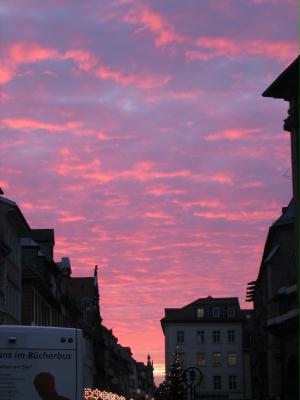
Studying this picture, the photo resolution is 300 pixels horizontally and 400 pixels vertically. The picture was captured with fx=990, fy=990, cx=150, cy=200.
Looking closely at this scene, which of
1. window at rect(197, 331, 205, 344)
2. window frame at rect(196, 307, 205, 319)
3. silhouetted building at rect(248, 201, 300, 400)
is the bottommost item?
silhouetted building at rect(248, 201, 300, 400)

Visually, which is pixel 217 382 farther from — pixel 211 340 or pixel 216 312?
pixel 216 312

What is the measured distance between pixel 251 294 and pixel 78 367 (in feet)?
320

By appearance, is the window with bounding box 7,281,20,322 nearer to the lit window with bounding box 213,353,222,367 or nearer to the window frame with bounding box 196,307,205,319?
the window frame with bounding box 196,307,205,319

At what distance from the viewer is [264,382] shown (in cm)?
8356

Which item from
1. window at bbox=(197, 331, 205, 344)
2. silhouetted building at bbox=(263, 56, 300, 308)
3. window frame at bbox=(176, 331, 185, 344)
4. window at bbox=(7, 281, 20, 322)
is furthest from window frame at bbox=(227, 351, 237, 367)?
silhouetted building at bbox=(263, 56, 300, 308)

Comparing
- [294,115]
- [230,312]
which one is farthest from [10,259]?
[230,312]

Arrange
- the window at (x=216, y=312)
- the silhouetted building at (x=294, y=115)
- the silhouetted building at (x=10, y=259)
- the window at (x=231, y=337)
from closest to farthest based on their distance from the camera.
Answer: the silhouetted building at (x=294, y=115), the silhouetted building at (x=10, y=259), the window at (x=231, y=337), the window at (x=216, y=312)

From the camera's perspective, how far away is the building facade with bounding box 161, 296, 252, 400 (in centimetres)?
15200

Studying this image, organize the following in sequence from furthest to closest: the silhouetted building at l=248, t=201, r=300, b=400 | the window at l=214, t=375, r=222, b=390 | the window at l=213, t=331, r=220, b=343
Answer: the window at l=213, t=331, r=220, b=343
the window at l=214, t=375, r=222, b=390
the silhouetted building at l=248, t=201, r=300, b=400

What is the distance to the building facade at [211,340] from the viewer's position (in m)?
152

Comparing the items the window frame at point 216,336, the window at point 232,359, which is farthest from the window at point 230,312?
the window at point 232,359

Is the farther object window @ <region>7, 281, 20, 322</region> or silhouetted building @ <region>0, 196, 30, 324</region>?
window @ <region>7, 281, 20, 322</region>

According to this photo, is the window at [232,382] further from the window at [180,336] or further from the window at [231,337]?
the window at [180,336]

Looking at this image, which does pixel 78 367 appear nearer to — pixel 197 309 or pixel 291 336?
pixel 291 336
